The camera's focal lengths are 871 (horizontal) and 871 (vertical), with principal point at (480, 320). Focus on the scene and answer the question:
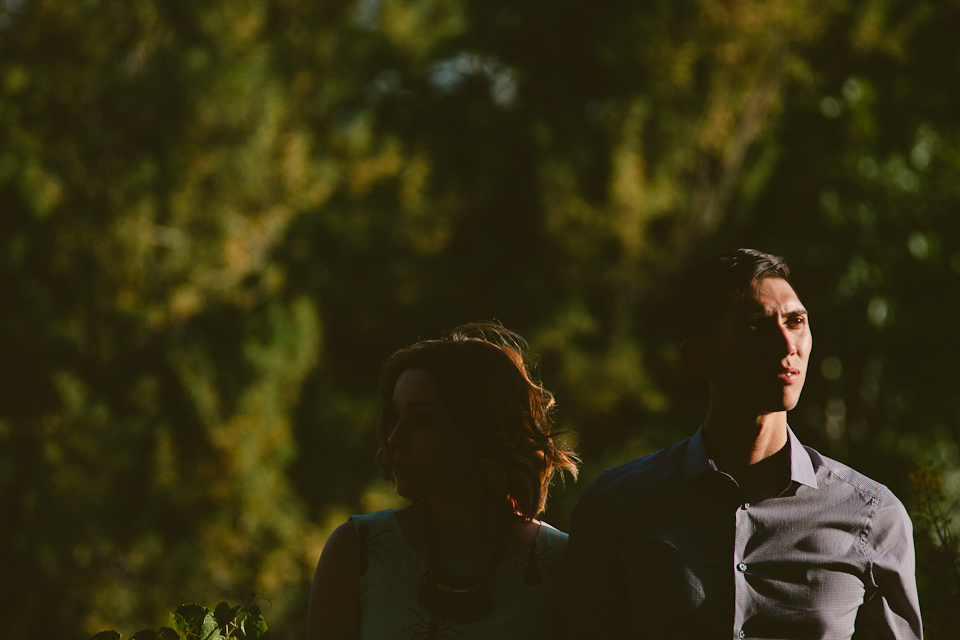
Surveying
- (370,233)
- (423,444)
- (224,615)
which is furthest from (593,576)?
(370,233)

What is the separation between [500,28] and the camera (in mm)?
9102

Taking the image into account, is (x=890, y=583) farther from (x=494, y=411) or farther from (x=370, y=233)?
(x=370, y=233)

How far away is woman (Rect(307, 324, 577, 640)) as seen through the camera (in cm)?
201

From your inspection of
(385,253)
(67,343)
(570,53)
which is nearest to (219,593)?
(67,343)

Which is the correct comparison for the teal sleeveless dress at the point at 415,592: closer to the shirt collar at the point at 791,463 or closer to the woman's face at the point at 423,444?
the woman's face at the point at 423,444

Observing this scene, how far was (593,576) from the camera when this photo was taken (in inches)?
69.7

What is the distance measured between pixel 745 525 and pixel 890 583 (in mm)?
297

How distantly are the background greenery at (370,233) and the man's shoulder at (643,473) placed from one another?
422 cm

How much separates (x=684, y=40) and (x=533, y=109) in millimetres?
1608

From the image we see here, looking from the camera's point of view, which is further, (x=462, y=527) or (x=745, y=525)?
(x=462, y=527)

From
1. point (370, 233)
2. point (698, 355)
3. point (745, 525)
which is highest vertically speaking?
point (698, 355)

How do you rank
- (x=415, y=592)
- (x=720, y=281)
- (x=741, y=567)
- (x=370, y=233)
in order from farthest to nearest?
(x=370, y=233) < (x=415, y=592) < (x=720, y=281) < (x=741, y=567)

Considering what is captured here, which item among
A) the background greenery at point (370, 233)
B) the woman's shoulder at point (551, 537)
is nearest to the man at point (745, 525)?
the woman's shoulder at point (551, 537)

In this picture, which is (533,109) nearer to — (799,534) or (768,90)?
(768,90)
